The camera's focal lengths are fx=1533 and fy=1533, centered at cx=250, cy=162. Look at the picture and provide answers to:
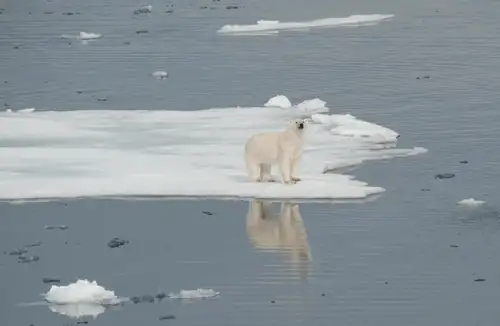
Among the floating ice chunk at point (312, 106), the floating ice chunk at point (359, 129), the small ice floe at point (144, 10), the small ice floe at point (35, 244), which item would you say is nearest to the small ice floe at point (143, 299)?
the small ice floe at point (35, 244)

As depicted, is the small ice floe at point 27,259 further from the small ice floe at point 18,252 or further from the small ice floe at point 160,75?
the small ice floe at point 160,75

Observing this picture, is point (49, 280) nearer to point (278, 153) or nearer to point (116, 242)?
point (116, 242)

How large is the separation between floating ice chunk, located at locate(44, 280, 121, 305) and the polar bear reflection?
136 centimetres

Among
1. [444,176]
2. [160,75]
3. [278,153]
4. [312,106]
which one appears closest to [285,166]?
[278,153]

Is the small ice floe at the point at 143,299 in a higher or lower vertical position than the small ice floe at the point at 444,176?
lower

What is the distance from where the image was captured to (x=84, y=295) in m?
9.47

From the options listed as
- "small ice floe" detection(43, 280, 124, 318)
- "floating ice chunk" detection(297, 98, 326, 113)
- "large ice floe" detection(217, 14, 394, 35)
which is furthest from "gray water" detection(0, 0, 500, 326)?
"large ice floe" detection(217, 14, 394, 35)

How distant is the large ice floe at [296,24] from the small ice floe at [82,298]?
13.5 metres

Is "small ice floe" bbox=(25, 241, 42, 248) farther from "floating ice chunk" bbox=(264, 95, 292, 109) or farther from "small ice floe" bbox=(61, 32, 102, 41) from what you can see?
"small ice floe" bbox=(61, 32, 102, 41)

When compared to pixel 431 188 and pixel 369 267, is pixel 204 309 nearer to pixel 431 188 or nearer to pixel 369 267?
pixel 369 267

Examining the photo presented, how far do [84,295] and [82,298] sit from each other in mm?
22

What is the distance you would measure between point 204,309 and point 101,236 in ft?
6.85

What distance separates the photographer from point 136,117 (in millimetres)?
16219

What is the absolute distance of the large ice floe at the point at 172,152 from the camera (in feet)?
41.0
